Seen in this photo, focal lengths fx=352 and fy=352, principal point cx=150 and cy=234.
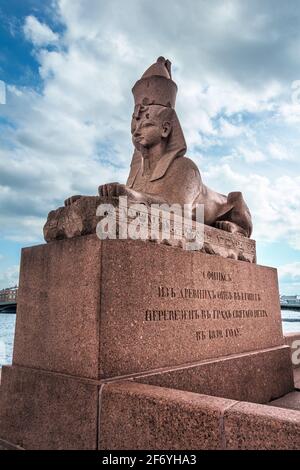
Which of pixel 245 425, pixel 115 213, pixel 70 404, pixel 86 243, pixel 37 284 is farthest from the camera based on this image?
pixel 37 284

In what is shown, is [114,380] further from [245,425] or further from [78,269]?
[245,425]

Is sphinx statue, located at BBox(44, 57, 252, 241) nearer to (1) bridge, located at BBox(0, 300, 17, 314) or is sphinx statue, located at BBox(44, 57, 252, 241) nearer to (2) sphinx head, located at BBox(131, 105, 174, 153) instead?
(2) sphinx head, located at BBox(131, 105, 174, 153)

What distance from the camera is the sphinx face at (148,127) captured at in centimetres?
425

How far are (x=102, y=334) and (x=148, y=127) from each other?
278 centimetres

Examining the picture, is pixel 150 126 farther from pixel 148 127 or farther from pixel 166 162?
pixel 166 162

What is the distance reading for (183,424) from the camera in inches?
65.7

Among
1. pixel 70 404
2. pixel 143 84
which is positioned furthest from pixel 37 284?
pixel 143 84

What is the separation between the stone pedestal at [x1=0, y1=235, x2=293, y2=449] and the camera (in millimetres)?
2301

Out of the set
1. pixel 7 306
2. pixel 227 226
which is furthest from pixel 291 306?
pixel 227 226

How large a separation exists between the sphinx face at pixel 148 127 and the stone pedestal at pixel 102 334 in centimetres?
168

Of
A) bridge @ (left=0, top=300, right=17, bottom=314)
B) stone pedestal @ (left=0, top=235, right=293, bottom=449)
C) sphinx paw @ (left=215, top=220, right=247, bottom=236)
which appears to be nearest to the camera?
stone pedestal @ (left=0, top=235, right=293, bottom=449)

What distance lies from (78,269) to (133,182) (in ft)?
7.17

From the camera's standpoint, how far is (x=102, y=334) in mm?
2297

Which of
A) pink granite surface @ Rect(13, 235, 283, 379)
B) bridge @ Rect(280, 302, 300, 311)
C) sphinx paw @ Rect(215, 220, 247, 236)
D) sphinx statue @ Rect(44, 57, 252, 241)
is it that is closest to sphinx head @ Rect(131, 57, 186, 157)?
sphinx statue @ Rect(44, 57, 252, 241)
